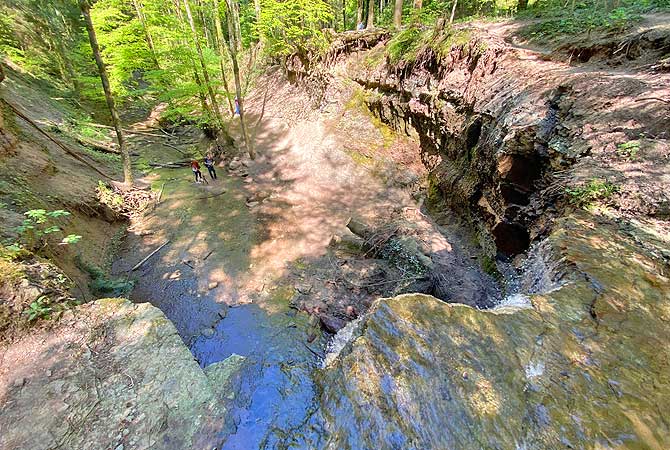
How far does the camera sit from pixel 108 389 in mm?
4133

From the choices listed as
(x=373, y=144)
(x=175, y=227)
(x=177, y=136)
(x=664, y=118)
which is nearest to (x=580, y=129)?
(x=664, y=118)

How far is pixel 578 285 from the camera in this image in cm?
387

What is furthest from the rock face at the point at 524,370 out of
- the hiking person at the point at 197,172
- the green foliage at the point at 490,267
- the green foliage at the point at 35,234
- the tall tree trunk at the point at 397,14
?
the tall tree trunk at the point at 397,14

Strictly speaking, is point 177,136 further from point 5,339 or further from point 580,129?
point 580,129

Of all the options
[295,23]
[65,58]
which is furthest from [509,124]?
[65,58]

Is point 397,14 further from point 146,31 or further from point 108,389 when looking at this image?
point 108,389

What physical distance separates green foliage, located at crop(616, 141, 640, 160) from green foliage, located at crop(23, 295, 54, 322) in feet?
33.8

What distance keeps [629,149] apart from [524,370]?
15.2 ft

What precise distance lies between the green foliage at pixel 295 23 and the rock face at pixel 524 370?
15376mm

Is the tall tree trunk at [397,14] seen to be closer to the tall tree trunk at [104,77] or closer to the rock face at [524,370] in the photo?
the tall tree trunk at [104,77]

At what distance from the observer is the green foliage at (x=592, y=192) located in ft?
15.4

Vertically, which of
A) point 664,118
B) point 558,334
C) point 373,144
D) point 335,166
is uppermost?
point 664,118

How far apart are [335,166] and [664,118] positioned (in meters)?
10.7

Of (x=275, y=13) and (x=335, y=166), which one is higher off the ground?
(x=275, y=13)
